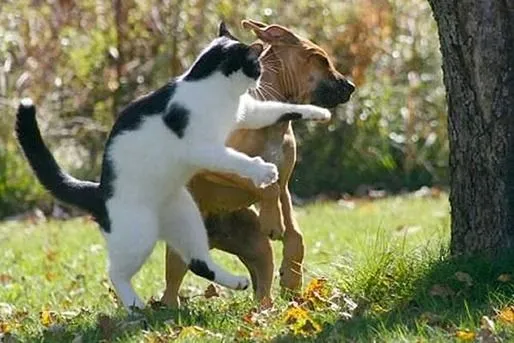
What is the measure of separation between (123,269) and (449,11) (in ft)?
6.40

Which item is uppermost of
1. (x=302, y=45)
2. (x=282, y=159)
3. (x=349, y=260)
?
(x=302, y=45)

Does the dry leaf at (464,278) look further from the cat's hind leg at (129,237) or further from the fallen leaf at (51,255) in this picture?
the fallen leaf at (51,255)

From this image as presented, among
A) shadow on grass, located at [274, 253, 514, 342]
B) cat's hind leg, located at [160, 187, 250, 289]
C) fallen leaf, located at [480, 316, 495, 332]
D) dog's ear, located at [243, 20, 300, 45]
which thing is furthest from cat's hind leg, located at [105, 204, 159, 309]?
fallen leaf, located at [480, 316, 495, 332]

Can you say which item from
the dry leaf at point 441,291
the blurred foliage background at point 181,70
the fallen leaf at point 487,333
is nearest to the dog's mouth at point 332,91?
the dry leaf at point 441,291

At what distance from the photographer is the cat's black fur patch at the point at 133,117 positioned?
21.4ft

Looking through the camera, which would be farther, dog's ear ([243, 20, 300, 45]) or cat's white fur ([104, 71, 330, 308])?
dog's ear ([243, 20, 300, 45])

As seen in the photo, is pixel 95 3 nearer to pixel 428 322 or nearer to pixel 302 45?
pixel 302 45

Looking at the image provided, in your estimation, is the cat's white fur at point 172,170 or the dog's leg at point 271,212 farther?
the dog's leg at point 271,212

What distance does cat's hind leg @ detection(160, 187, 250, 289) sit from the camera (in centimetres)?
671

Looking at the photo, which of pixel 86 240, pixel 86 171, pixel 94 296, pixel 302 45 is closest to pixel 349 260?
pixel 302 45

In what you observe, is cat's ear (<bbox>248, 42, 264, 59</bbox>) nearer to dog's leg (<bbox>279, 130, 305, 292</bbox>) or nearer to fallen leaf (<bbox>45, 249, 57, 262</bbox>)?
dog's leg (<bbox>279, 130, 305, 292</bbox>)

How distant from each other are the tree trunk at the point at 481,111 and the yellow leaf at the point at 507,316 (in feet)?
3.27

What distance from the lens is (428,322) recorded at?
579 cm

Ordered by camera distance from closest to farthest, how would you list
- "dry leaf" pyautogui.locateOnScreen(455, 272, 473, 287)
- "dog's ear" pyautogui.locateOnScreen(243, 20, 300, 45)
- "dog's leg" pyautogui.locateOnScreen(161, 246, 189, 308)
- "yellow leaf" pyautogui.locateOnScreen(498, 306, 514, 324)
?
"yellow leaf" pyautogui.locateOnScreen(498, 306, 514, 324) → "dry leaf" pyautogui.locateOnScreen(455, 272, 473, 287) → "dog's leg" pyautogui.locateOnScreen(161, 246, 189, 308) → "dog's ear" pyautogui.locateOnScreen(243, 20, 300, 45)
